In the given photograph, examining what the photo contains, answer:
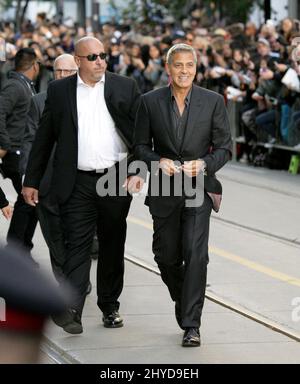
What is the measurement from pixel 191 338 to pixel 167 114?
1.46 m

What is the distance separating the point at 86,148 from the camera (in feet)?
26.7

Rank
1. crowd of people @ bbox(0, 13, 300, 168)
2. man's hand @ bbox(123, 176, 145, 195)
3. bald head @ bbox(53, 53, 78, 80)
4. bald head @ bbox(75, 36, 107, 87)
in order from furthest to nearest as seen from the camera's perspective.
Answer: crowd of people @ bbox(0, 13, 300, 168), bald head @ bbox(53, 53, 78, 80), bald head @ bbox(75, 36, 107, 87), man's hand @ bbox(123, 176, 145, 195)

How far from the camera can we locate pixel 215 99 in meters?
7.84

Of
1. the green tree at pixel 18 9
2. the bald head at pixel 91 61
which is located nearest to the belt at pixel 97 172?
the bald head at pixel 91 61

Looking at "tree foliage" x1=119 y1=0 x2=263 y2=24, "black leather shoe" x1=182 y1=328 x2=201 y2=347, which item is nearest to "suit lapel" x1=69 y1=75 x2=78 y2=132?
"black leather shoe" x1=182 y1=328 x2=201 y2=347

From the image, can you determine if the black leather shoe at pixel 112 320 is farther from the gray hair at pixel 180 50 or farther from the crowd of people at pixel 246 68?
the crowd of people at pixel 246 68

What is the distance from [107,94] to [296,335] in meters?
2.06

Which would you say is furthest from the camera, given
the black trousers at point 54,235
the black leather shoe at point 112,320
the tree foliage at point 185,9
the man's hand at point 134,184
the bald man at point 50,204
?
the tree foliage at point 185,9

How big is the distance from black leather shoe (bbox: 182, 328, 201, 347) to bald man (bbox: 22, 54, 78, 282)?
104 centimetres

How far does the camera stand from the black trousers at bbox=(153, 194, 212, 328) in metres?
7.80

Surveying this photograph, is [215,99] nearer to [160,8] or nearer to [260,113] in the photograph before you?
[260,113]

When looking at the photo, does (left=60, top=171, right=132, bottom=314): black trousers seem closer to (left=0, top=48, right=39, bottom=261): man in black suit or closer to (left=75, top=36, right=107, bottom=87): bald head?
(left=75, top=36, right=107, bottom=87): bald head

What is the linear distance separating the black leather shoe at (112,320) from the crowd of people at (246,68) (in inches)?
381

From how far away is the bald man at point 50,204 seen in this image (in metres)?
9.04
